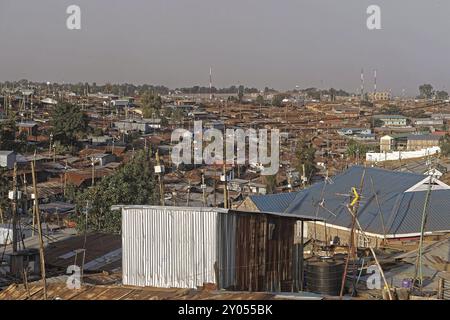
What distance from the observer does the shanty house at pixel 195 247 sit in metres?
3.63

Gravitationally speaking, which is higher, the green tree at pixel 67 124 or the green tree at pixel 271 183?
the green tree at pixel 67 124

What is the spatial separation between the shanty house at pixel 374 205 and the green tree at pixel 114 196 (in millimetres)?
1870

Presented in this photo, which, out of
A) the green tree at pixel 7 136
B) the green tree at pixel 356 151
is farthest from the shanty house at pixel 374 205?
the green tree at pixel 356 151

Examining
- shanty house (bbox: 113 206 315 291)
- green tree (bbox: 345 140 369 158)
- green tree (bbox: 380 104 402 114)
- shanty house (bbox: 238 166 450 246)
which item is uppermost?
shanty house (bbox: 113 206 315 291)

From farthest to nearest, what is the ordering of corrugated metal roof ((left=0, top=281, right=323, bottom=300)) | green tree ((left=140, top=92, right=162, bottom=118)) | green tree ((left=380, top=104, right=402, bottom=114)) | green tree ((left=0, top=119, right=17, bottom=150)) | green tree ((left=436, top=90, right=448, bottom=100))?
1. green tree ((left=436, top=90, right=448, bottom=100))
2. green tree ((left=380, top=104, right=402, bottom=114))
3. green tree ((left=140, top=92, right=162, bottom=118))
4. green tree ((left=0, top=119, right=17, bottom=150))
5. corrugated metal roof ((left=0, top=281, right=323, bottom=300))

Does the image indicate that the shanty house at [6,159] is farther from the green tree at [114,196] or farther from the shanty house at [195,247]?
the shanty house at [195,247]

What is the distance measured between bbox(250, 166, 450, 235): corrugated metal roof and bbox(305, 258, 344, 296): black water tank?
3.00 meters

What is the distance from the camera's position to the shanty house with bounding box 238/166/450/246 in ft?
25.1

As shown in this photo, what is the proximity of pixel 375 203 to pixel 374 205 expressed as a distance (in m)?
0.03

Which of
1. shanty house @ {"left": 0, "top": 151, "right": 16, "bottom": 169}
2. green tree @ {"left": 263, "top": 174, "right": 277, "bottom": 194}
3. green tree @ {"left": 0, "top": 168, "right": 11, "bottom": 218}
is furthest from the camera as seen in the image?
green tree @ {"left": 263, "top": 174, "right": 277, "bottom": 194}

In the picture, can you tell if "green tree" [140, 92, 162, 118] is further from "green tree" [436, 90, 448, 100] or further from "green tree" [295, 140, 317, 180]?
"green tree" [436, 90, 448, 100]

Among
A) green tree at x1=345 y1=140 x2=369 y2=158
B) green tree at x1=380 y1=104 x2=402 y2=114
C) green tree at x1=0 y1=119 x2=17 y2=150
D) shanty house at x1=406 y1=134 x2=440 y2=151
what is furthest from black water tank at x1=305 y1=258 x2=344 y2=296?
green tree at x1=380 y1=104 x2=402 y2=114
